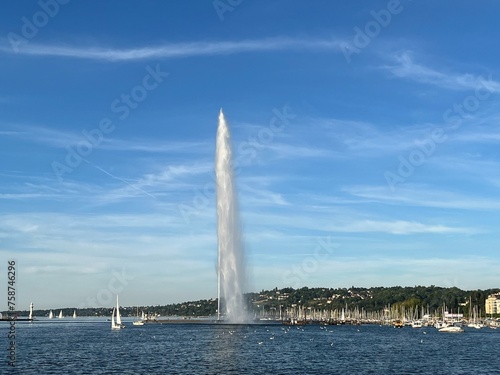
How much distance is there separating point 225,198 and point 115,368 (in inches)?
2949

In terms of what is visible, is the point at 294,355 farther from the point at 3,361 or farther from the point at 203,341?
the point at 3,361

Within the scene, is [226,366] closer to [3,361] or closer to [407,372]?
[407,372]

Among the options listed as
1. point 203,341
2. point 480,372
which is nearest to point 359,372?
point 480,372

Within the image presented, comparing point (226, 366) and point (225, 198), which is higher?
point (225, 198)

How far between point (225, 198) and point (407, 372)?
78.4m

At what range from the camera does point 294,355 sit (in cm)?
8844

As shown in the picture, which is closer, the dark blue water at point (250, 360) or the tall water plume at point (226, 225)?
the dark blue water at point (250, 360)

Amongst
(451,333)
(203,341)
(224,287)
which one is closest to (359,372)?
(203,341)

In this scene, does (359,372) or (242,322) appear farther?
(242,322)

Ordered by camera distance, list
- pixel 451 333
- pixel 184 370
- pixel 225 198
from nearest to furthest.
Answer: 1. pixel 184 370
2. pixel 225 198
3. pixel 451 333

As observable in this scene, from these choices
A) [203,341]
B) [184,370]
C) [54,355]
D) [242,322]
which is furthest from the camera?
[242,322]

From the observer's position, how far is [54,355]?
88.2m

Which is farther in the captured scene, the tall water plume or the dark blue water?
the tall water plume

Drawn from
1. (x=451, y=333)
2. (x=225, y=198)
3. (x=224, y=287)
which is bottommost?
(x=451, y=333)
